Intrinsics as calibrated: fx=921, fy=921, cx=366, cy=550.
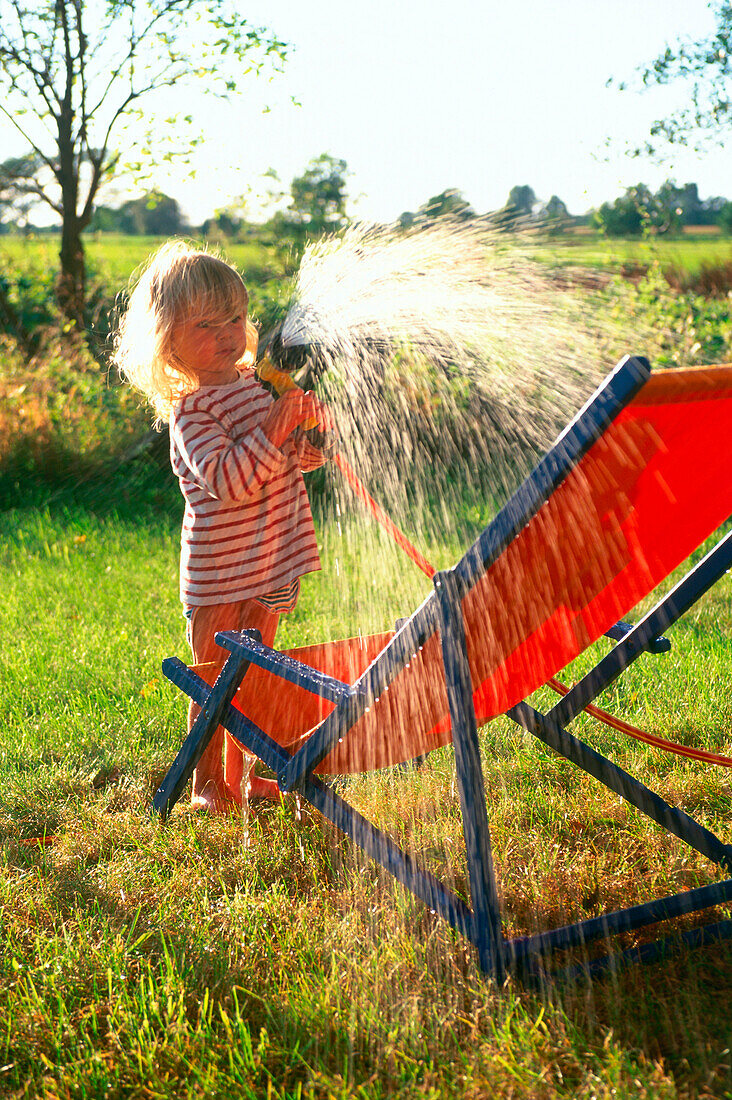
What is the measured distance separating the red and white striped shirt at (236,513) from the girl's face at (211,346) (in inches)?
2.3

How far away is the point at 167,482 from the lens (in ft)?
25.1

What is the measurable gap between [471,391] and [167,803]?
5.26 meters

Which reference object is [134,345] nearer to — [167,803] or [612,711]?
[167,803]

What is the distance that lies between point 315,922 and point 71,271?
12.9 meters

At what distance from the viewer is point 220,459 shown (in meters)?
2.53

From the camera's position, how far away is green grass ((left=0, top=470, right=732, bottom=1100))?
1734mm

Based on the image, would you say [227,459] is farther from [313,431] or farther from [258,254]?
[258,254]

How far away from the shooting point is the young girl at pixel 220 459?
8.41ft

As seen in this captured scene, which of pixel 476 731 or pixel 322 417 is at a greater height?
pixel 322 417

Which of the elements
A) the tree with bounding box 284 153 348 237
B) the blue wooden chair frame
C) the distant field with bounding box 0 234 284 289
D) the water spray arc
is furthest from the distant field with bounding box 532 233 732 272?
the tree with bounding box 284 153 348 237

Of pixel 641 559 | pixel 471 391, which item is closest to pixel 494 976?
pixel 641 559

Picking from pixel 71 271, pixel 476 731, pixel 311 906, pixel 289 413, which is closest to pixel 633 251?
pixel 289 413

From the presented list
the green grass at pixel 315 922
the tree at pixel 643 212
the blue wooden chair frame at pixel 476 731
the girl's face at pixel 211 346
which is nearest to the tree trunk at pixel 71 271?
the tree at pixel 643 212

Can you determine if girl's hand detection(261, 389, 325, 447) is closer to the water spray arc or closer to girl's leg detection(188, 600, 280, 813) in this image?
the water spray arc
